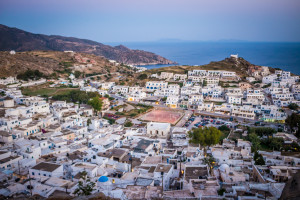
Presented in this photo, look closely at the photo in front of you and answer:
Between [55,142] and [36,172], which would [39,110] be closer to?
[55,142]

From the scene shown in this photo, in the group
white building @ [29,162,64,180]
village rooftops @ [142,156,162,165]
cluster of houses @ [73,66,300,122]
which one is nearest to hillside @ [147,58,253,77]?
cluster of houses @ [73,66,300,122]

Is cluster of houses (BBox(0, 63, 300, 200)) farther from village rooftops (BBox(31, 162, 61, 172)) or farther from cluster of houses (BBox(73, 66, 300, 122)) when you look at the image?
cluster of houses (BBox(73, 66, 300, 122))

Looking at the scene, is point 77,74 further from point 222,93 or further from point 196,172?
point 196,172

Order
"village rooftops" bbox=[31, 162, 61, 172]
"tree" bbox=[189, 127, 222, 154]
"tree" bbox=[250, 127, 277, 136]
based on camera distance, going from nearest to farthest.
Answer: "village rooftops" bbox=[31, 162, 61, 172]
"tree" bbox=[189, 127, 222, 154]
"tree" bbox=[250, 127, 277, 136]

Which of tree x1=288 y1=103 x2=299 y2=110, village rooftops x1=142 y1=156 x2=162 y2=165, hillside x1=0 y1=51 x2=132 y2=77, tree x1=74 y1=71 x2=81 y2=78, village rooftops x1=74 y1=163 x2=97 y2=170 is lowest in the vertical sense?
village rooftops x1=74 y1=163 x2=97 y2=170

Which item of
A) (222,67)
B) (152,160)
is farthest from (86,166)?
(222,67)

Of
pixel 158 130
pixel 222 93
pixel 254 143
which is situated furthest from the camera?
pixel 222 93
